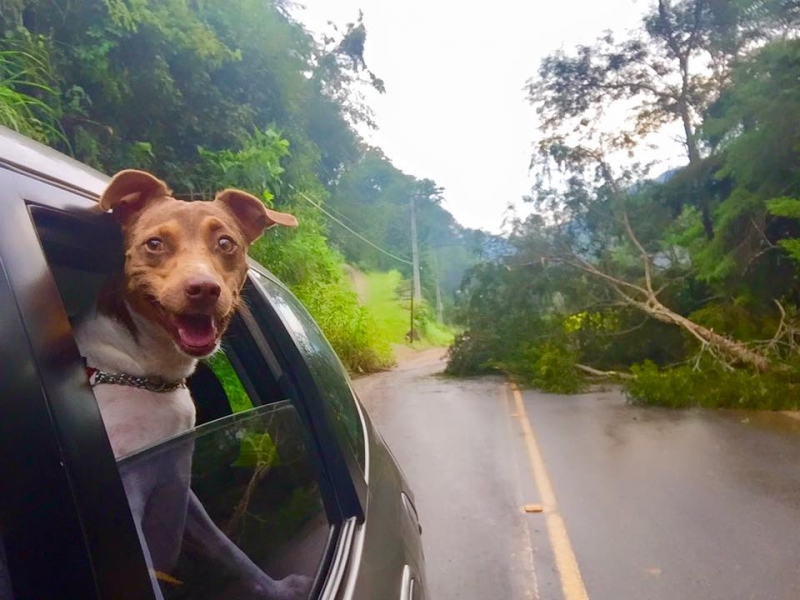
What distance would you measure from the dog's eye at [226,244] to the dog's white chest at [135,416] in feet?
1.24

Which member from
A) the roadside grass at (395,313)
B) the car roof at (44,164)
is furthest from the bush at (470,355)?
the car roof at (44,164)

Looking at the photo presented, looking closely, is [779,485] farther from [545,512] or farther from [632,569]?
[632,569]

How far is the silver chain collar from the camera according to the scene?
1653 mm

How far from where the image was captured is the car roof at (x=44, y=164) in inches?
49.4

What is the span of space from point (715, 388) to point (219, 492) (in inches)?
519

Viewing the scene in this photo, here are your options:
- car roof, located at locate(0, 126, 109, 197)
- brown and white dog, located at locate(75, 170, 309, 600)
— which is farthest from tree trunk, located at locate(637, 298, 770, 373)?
car roof, located at locate(0, 126, 109, 197)

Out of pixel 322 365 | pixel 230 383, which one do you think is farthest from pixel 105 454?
pixel 230 383

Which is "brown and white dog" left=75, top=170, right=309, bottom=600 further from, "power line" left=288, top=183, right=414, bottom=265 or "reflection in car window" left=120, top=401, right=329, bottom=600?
"power line" left=288, top=183, right=414, bottom=265

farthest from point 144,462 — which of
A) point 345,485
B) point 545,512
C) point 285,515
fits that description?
point 545,512

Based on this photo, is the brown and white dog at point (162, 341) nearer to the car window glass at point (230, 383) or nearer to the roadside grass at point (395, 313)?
the car window glass at point (230, 383)

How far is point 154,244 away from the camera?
175 centimetres

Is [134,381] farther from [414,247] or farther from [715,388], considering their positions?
[414,247]

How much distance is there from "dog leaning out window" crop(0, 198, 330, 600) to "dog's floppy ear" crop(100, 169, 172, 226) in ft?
0.21

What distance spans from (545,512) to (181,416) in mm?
5816
